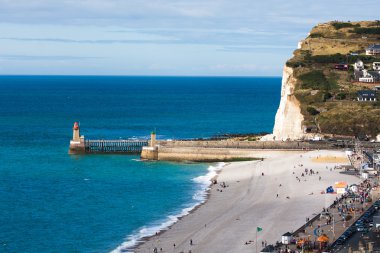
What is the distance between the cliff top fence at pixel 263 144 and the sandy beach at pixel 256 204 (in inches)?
Answer: 104

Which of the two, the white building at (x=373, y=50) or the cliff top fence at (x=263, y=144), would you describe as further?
the white building at (x=373, y=50)

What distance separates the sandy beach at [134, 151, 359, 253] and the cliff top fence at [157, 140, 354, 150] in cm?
265

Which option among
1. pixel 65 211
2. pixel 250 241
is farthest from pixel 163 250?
pixel 65 211

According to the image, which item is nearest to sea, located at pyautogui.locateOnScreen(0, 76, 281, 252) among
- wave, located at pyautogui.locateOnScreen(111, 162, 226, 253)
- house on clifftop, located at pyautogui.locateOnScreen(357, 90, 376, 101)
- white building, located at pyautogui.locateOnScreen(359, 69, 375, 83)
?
wave, located at pyautogui.locateOnScreen(111, 162, 226, 253)

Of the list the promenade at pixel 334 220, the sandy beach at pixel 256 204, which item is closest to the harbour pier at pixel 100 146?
the sandy beach at pixel 256 204

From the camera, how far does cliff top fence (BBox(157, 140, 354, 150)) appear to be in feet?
343

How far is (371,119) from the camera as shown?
367 feet

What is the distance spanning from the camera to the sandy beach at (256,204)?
60375 mm

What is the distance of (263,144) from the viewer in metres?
107

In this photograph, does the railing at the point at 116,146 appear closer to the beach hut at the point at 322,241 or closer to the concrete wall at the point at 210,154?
the concrete wall at the point at 210,154

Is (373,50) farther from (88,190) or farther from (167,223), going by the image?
(167,223)

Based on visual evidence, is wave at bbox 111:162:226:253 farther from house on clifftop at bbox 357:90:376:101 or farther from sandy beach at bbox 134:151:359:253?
house on clifftop at bbox 357:90:376:101

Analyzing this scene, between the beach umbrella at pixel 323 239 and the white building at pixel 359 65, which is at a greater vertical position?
the white building at pixel 359 65

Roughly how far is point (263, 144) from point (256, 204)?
33.6 metres
